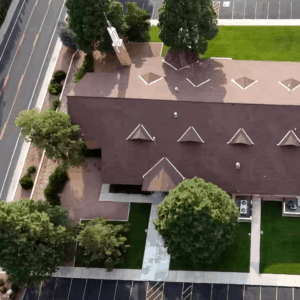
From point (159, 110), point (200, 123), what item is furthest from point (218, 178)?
point (159, 110)

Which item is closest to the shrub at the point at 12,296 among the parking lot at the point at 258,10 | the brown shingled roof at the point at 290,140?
the brown shingled roof at the point at 290,140

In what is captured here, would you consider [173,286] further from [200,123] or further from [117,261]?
[200,123]

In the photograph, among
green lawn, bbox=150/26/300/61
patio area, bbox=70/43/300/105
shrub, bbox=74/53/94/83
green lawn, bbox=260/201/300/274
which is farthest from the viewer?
shrub, bbox=74/53/94/83

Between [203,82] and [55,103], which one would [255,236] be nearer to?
[203,82]

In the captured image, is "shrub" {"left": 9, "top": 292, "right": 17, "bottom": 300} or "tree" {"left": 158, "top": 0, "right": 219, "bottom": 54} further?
"tree" {"left": 158, "top": 0, "right": 219, "bottom": 54}

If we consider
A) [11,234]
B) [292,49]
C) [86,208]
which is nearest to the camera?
[11,234]

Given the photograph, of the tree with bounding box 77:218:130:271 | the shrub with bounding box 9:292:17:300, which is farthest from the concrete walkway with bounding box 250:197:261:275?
the shrub with bounding box 9:292:17:300

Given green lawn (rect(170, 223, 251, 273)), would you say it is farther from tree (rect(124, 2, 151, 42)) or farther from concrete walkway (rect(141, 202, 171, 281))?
tree (rect(124, 2, 151, 42))
